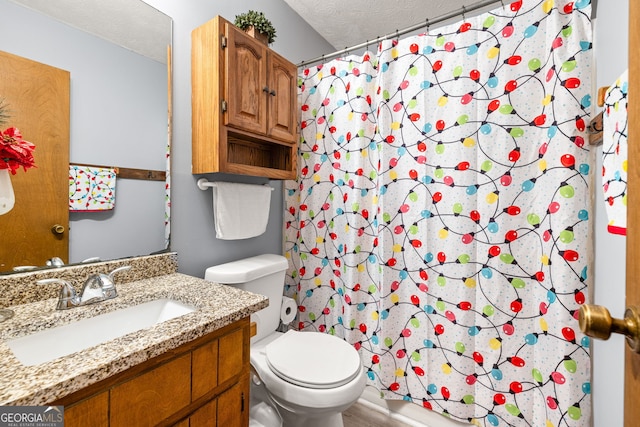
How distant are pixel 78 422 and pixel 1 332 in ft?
1.23

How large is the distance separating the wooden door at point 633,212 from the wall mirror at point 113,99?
140cm

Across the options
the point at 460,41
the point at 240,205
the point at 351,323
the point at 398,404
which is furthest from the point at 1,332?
the point at 460,41

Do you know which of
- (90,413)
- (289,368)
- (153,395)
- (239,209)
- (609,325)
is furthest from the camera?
(239,209)

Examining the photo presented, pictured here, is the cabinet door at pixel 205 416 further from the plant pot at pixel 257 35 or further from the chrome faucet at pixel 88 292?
the plant pot at pixel 257 35

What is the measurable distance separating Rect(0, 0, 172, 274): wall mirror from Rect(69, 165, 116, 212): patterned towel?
0.06ft

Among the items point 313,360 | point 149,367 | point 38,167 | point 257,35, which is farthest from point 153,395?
point 257,35

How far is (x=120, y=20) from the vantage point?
1.11m

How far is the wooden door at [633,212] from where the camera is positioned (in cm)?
37

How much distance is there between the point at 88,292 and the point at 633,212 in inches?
52.5

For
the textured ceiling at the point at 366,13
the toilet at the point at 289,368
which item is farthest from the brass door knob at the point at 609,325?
the textured ceiling at the point at 366,13

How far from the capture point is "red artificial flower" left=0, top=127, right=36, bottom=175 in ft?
2.63

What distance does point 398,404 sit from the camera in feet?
5.13

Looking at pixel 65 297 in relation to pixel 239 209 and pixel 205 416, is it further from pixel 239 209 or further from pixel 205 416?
pixel 239 209

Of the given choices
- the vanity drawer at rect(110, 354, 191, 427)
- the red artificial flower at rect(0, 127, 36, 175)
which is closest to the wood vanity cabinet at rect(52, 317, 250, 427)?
the vanity drawer at rect(110, 354, 191, 427)
